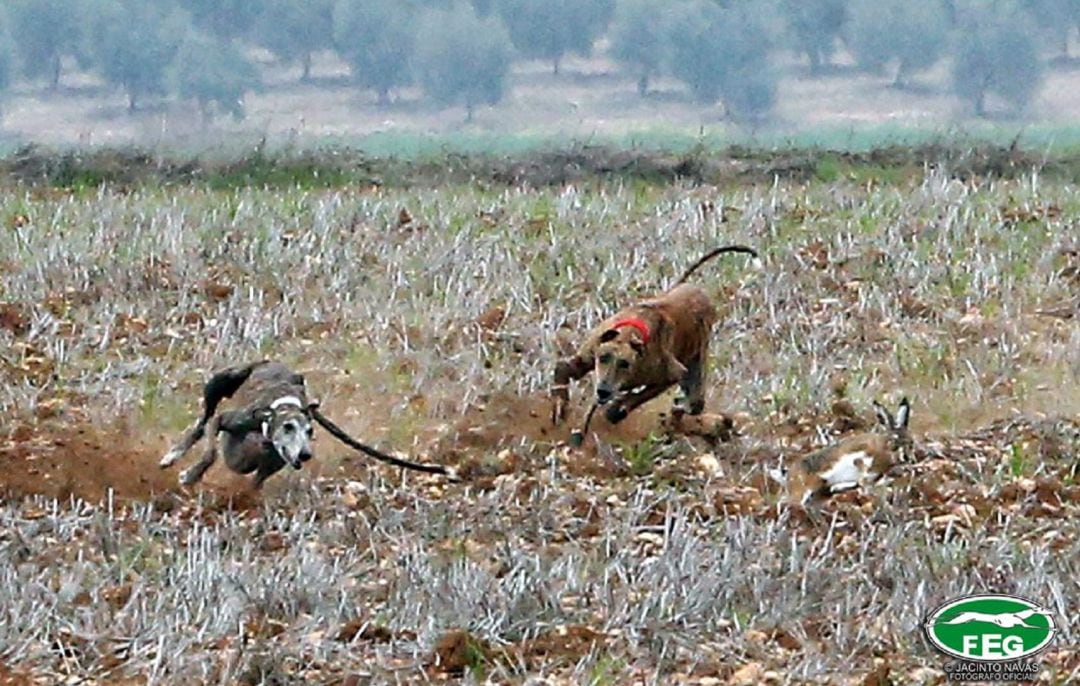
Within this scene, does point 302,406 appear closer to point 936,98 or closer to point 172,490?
point 172,490

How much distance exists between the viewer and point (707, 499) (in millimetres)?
6730

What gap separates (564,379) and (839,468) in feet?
4.07

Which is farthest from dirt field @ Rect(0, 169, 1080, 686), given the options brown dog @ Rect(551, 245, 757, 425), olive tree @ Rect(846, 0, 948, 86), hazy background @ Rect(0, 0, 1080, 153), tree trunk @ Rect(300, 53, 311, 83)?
olive tree @ Rect(846, 0, 948, 86)

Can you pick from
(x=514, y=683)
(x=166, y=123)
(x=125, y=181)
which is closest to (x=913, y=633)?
(x=514, y=683)

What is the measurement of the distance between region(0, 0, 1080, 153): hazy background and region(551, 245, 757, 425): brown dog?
2247 cm

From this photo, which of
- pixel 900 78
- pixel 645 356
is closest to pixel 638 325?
pixel 645 356

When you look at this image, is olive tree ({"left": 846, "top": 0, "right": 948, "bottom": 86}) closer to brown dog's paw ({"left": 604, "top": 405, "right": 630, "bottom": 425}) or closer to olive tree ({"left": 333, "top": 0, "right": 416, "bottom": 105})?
olive tree ({"left": 333, "top": 0, "right": 416, "bottom": 105})

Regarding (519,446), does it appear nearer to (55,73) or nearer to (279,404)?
(279,404)

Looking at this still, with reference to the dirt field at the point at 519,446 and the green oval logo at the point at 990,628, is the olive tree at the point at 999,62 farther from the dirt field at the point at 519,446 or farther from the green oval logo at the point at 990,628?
the green oval logo at the point at 990,628

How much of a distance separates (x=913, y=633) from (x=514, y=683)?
3.64ft

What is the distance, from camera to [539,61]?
123ft

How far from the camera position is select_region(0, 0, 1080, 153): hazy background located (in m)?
33.1

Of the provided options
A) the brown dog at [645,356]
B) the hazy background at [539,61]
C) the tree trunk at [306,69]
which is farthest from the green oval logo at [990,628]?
the tree trunk at [306,69]

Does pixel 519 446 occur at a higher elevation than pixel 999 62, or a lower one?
lower
